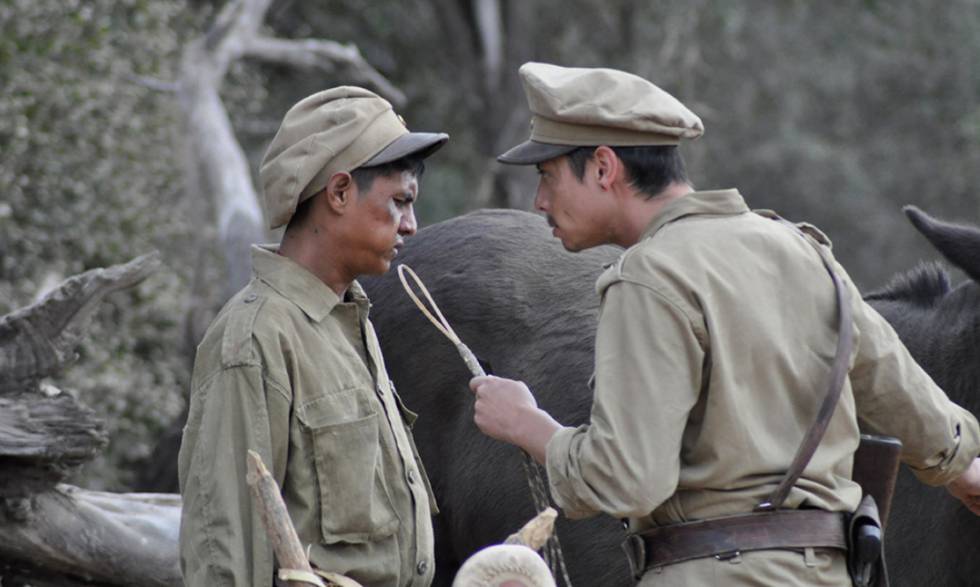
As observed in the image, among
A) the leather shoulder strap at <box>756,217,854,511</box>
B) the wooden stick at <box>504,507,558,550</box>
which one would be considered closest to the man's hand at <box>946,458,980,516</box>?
the leather shoulder strap at <box>756,217,854,511</box>

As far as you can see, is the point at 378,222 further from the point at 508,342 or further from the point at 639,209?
the point at 508,342

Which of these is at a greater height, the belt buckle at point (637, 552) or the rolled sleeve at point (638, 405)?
the rolled sleeve at point (638, 405)

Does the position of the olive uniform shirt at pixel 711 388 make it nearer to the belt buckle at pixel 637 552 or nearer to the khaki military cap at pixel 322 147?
the belt buckle at pixel 637 552

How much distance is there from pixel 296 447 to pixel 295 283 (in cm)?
42

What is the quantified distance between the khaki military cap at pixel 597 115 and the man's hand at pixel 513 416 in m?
0.55

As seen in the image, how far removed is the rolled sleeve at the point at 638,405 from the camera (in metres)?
3.13

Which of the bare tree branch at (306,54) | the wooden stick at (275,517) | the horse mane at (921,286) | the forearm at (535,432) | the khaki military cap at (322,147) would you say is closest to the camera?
the wooden stick at (275,517)

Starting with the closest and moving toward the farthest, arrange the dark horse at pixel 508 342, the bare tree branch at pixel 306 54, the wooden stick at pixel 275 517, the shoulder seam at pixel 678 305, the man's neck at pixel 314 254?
the wooden stick at pixel 275 517, the shoulder seam at pixel 678 305, the man's neck at pixel 314 254, the dark horse at pixel 508 342, the bare tree branch at pixel 306 54

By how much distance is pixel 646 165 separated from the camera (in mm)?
3443

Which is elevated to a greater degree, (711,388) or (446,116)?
(711,388)

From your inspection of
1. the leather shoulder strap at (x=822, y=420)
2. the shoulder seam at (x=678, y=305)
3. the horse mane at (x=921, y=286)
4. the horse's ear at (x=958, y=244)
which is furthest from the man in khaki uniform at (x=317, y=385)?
the horse mane at (x=921, y=286)

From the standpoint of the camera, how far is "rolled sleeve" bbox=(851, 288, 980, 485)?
3520mm

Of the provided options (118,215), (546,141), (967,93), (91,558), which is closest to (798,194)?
(967,93)

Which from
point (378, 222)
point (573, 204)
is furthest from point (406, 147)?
point (573, 204)
